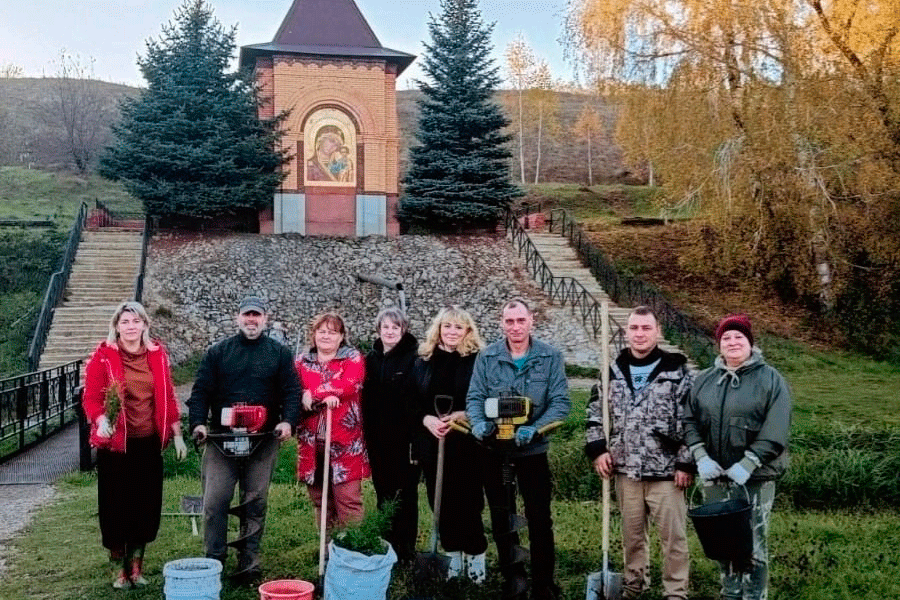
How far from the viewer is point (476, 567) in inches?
211

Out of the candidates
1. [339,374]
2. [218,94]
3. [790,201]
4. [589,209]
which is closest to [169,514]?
[339,374]

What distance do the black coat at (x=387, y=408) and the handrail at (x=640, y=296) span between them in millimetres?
13098

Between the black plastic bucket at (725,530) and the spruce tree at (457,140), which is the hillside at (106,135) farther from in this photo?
the black plastic bucket at (725,530)

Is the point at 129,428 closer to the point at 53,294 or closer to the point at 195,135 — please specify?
the point at 53,294

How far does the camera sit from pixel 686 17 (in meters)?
19.8

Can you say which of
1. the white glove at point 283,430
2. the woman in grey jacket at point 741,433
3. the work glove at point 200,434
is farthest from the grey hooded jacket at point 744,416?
the work glove at point 200,434

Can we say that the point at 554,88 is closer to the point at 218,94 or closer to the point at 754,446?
the point at 218,94

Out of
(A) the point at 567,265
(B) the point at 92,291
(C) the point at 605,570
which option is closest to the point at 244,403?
(C) the point at 605,570

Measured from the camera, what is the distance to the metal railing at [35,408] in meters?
11.0

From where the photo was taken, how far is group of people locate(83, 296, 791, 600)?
4.68m

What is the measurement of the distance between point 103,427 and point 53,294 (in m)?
15.4

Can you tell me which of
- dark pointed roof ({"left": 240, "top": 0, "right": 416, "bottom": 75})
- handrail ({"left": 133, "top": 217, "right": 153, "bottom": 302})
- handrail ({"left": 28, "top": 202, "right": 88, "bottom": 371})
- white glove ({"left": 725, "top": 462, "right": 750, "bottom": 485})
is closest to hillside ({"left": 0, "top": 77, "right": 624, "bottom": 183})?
dark pointed roof ({"left": 240, "top": 0, "right": 416, "bottom": 75})

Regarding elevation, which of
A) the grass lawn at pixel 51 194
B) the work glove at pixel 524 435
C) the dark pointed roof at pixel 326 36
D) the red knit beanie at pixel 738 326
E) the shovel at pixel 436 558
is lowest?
the shovel at pixel 436 558

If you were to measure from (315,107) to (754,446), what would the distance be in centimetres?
2148
